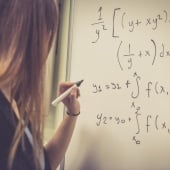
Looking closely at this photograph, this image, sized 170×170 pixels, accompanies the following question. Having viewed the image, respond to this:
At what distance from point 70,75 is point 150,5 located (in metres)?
0.34

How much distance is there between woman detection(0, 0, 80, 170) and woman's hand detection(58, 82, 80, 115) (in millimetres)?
185

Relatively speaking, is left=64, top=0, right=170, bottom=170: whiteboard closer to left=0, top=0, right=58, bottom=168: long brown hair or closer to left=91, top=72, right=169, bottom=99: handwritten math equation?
left=91, top=72, right=169, bottom=99: handwritten math equation

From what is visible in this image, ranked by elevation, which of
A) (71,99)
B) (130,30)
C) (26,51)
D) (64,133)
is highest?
(130,30)

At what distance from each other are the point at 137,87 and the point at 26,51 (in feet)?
1.25

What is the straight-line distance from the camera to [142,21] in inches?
44.1

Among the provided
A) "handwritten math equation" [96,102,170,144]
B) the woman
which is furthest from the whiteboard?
the woman

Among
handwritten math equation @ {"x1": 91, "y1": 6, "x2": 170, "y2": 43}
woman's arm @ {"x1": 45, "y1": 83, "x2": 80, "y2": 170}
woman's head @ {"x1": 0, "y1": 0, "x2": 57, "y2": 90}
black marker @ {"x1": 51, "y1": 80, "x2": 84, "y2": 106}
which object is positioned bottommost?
woman's arm @ {"x1": 45, "y1": 83, "x2": 80, "y2": 170}

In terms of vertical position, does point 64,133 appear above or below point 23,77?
below

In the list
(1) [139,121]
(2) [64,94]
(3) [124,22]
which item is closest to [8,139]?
(2) [64,94]

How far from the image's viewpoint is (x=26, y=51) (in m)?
0.87

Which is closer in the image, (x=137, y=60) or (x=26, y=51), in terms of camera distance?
(x=26, y=51)

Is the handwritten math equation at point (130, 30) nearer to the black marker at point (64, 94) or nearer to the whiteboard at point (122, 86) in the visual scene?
the whiteboard at point (122, 86)

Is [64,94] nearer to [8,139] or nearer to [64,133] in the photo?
[64,133]

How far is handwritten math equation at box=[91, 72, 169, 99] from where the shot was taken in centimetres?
108
